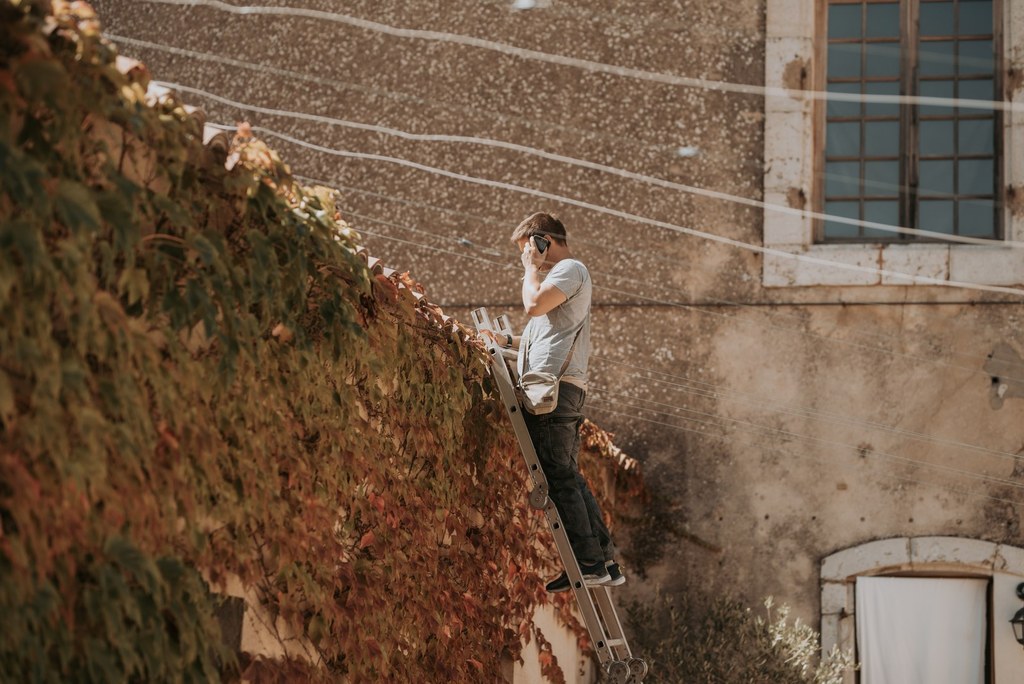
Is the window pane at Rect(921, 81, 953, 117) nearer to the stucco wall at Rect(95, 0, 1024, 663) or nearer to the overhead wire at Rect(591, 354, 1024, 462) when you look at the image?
the stucco wall at Rect(95, 0, 1024, 663)

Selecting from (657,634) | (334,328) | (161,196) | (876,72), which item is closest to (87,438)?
(161,196)

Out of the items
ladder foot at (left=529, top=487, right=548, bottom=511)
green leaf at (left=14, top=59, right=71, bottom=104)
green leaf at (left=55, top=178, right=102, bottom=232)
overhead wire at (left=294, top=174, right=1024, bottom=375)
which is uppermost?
green leaf at (left=14, top=59, right=71, bottom=104)

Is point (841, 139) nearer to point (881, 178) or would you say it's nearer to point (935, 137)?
point (881, 178)

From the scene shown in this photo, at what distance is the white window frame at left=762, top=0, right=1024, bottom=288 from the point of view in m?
7.76

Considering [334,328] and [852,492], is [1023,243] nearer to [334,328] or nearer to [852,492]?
[852,492]

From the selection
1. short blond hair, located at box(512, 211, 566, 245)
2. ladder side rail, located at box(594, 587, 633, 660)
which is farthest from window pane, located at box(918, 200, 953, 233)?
ladder side rail, located at box(594, 587, 633, 660)

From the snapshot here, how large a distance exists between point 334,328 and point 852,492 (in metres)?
5.36

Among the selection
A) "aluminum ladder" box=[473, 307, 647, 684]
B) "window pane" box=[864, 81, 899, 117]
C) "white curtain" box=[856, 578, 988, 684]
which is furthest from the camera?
"window pane" box=[864, 81, 899, 117]

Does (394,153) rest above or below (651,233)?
above

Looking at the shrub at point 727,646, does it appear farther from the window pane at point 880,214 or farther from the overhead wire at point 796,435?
the window pane at point 880,214

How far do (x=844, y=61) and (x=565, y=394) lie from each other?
15.3ft

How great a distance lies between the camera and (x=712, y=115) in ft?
27.1

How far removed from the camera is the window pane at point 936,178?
26.6 ft

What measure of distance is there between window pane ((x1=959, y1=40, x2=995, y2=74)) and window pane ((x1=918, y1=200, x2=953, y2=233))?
874mm
